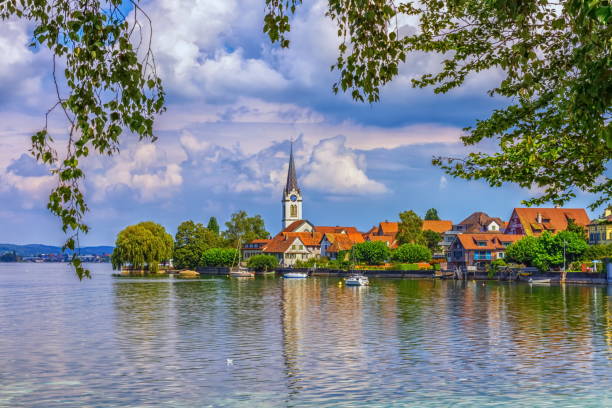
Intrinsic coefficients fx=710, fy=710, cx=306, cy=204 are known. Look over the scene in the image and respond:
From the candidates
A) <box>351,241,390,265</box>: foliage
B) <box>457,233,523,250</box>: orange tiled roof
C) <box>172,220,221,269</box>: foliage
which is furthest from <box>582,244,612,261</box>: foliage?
<box>172,220,221,269</box>: foliage

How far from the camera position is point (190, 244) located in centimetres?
18012

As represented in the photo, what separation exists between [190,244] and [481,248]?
73382 millimetres

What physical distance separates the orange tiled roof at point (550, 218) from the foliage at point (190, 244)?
77110mm

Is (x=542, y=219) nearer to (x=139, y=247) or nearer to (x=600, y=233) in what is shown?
(x=600, y=233)

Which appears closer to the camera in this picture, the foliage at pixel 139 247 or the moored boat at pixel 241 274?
the foliage at pixel 139 247

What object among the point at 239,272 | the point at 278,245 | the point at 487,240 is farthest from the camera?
the point at 278,245

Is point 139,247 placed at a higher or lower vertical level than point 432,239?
lower

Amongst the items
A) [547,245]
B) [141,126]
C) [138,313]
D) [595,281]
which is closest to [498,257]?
[547,245]

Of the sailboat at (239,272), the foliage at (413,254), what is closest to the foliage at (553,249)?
the foliage at (413,254)

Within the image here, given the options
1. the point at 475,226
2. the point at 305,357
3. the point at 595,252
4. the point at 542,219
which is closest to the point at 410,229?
the point at 542,219

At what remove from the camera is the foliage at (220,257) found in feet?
565

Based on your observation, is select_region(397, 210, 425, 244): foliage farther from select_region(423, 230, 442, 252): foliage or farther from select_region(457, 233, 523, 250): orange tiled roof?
select_region(457, 233, 523, 250): orange tiled roof

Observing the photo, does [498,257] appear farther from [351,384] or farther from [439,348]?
[351,384]

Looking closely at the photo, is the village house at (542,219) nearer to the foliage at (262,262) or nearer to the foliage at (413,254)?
the foliage at (413,254)
